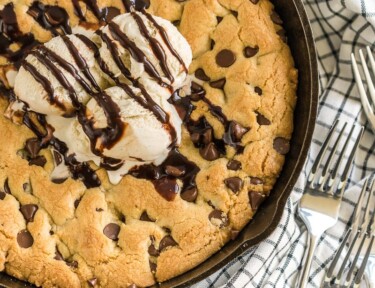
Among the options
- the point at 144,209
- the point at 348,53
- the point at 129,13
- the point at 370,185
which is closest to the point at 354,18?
the point at 348,53

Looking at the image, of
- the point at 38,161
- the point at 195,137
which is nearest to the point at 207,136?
the point at 195,137

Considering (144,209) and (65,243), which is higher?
(144,209)

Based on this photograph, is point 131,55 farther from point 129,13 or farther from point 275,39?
point 275,39

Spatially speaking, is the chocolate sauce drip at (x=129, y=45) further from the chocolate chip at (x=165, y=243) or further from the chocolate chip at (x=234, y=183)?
the chocolate chip at (x=165, y=243)

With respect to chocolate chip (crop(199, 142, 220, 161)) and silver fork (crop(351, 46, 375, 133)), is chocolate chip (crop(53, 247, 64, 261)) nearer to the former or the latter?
chocolate chip (crop(199, 142, 220, 161))

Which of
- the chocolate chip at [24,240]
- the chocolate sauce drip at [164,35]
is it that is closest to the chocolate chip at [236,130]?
the chocolate sauce drip at [164,35]

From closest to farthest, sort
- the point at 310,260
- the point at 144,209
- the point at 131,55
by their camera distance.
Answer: the point at 131,55 < the point at 144,209 < the point at 310,260

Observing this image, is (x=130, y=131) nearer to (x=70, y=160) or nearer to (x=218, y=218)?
(x=70, y=160)
